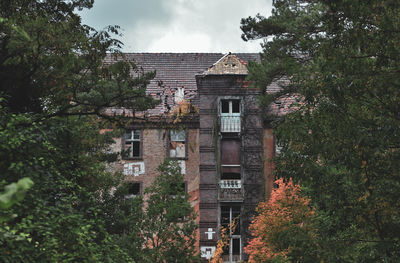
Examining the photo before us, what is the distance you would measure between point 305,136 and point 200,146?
1749 cm

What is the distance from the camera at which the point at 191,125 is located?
29.0 metres

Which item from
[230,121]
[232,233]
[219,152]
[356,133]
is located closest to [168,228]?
[232,233]

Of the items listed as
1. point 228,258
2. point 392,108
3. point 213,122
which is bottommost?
point 228,258

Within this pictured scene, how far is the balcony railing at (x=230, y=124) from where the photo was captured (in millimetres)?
27656

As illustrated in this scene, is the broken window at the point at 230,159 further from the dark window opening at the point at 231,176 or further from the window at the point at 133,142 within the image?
the window at the point at 133,142

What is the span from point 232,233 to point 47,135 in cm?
1837

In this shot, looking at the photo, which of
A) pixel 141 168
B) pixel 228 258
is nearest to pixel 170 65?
pixel 141 168

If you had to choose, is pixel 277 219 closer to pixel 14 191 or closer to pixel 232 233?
pixel 232 233

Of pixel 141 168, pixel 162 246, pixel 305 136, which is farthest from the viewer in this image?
pixel 141 168

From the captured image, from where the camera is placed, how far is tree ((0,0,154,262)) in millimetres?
7605

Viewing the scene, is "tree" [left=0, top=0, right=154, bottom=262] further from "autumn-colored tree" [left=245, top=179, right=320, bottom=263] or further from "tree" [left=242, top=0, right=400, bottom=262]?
"autumn-colored tree" [left=245, top=179, right=320, bottom=263]

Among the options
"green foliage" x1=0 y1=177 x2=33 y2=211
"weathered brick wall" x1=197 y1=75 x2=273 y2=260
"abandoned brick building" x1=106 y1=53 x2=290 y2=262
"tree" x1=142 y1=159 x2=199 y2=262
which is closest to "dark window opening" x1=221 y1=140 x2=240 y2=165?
"abandoned brick building" x1=106 y1=53 x2=290 y2=262

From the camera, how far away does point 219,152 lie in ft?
90.5

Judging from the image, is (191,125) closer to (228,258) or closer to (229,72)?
(229,72)
